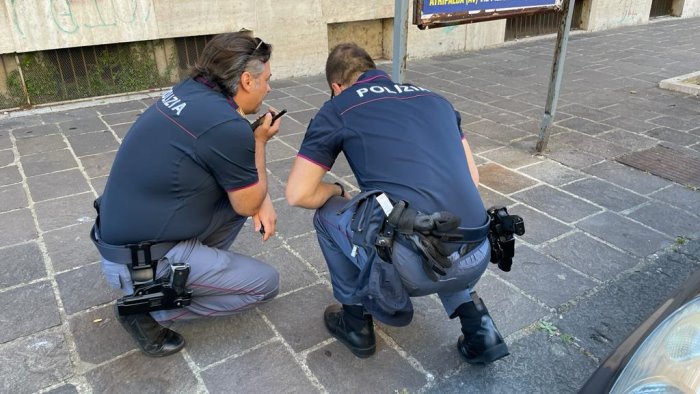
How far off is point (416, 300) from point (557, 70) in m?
2.79

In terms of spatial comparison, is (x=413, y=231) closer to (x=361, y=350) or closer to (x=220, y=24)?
(x=361, y=350)

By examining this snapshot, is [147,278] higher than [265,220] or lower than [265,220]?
lower

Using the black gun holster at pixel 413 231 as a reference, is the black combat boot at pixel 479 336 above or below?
below

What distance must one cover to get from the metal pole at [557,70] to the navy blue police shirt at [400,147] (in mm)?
2840

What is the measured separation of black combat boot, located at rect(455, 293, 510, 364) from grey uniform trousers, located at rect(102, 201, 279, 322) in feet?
2.90

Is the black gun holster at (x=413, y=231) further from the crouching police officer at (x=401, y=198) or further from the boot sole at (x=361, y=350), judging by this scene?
the boot sole at (x=361, y=350)

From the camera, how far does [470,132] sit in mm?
5496

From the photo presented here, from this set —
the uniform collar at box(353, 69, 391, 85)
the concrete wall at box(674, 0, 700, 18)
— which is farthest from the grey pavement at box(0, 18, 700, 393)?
the concrete wall at box(674, 0, 700, 18)

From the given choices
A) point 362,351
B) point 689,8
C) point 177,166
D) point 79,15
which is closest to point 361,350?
point 362,351

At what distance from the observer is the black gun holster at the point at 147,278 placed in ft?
7.64

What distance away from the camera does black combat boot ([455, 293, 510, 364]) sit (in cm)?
236

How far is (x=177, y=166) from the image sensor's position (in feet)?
7.39

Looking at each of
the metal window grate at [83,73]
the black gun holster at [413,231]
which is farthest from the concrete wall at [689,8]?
the black gun holster at [413,231]

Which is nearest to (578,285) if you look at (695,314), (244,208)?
(695,314)
